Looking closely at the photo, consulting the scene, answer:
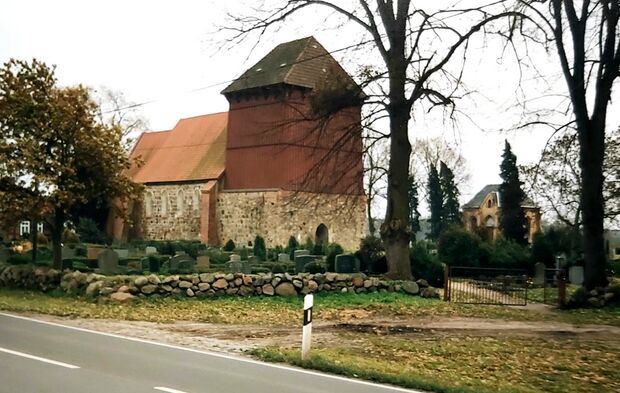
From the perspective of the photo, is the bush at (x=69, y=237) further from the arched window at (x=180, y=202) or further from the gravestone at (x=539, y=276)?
the gravestone at (x=539, y=276)

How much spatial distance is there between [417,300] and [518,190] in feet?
116

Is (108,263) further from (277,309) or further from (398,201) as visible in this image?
(398,201)

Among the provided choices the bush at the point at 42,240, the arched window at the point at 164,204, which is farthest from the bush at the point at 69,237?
the arched window at the point at 164,204

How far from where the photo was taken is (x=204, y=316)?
56.2 feet

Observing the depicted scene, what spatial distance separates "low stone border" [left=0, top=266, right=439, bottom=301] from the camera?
19.7m

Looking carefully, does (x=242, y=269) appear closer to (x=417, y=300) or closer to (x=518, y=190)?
(x=417, y=300)

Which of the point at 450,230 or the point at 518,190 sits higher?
the point at 518,190

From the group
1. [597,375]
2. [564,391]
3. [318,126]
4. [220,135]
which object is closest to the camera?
[564,391]

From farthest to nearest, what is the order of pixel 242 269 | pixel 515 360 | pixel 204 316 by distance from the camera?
pixel 242 269 → pixel 204 316 → pixel 515 360

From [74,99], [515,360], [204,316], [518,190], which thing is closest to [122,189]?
[74,99]

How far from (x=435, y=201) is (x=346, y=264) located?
48.6 m

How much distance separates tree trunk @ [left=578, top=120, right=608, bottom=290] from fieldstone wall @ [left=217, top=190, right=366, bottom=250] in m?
26.6

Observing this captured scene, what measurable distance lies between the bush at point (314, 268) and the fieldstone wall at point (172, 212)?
31.2 m

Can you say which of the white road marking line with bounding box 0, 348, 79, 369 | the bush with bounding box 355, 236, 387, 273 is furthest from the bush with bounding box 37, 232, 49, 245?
the white road marking line with bounding box 0, 348, 79, 369
